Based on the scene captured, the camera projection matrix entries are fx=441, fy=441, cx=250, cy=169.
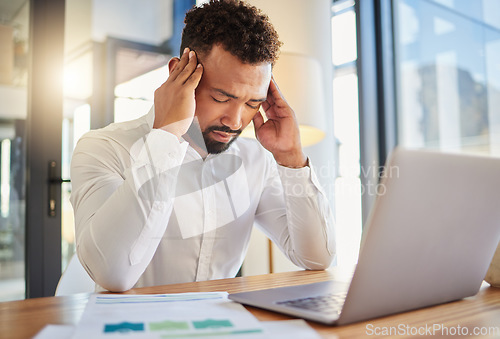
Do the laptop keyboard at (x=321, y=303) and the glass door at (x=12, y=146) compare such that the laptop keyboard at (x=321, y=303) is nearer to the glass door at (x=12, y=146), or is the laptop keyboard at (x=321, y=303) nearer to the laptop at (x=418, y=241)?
the laptop at (x=418, y=241)

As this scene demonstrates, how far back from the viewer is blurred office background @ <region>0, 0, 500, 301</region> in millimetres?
2080

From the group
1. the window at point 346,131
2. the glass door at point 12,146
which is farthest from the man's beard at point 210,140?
the window at point 346,131

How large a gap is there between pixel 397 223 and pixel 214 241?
0.84 m

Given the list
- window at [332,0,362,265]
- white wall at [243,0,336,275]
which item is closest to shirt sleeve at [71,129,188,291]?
white wall at [243,0,336,275]

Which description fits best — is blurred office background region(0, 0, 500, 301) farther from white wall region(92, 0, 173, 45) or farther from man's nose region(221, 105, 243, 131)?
man's nose region(221, 105, 243, 131)

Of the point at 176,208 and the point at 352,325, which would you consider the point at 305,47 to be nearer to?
the point at 176,208

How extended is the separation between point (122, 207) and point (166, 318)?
409mm

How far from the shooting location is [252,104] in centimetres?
129

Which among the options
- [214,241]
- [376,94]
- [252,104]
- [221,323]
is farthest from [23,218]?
[376,94]

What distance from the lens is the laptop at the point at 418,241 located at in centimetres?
51

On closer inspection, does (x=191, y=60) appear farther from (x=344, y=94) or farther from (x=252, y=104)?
(x=344, y=94)

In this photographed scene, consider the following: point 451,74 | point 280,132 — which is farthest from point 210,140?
point 451,74

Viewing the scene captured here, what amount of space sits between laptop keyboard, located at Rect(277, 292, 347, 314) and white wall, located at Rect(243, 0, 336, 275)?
2024mm

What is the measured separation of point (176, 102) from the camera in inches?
43.0
